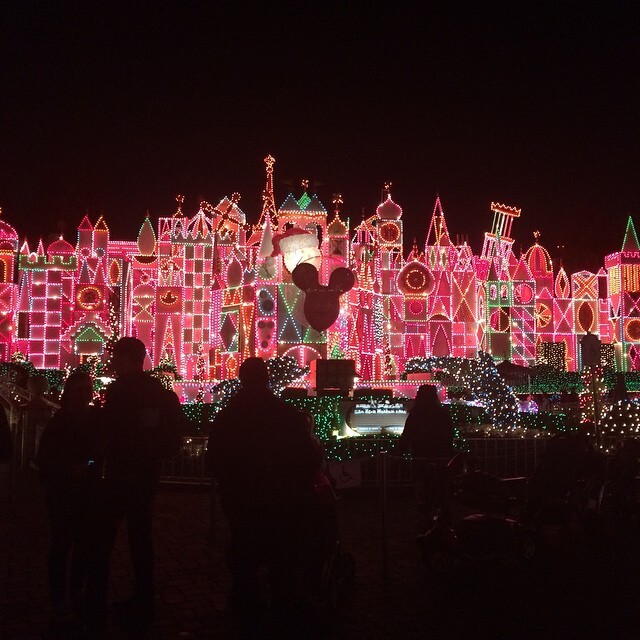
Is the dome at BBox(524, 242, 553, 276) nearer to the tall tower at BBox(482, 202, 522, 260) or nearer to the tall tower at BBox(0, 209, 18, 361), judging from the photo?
the tall tower at BBox(482, 202, 522, 260)

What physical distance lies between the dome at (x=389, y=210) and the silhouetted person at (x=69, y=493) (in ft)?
124

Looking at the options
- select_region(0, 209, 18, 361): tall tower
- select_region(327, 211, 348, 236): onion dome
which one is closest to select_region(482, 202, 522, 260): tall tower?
select_region(327, 211, 348, 236): onion dome

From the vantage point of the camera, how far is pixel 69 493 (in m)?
5.34

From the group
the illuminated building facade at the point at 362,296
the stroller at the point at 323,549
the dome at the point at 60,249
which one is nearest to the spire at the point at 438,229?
the illuminated building facade at the point at 362,296

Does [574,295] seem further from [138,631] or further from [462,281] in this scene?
[138,631]

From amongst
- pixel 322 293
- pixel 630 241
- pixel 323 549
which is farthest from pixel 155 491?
pixel 630 241

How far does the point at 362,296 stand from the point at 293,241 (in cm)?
548

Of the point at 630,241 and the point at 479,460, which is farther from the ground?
the point at 630,241

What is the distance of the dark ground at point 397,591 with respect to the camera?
210 inches

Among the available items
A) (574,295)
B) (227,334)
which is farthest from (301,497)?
(574,295)

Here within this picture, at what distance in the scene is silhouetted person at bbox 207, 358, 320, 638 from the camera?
4.32 metres

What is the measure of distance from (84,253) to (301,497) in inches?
1719

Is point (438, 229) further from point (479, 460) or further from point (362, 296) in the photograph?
point (479, 460)

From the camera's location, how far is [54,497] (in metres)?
5.41
